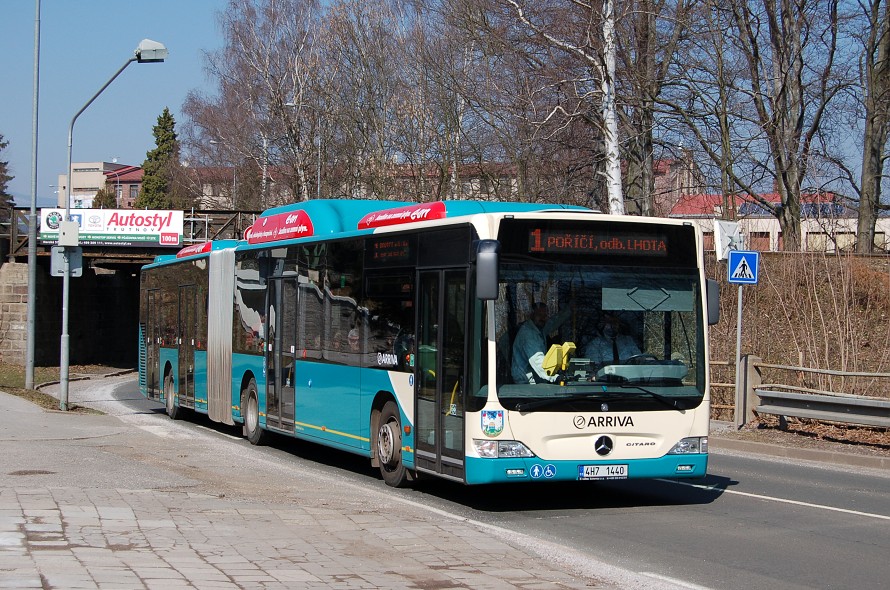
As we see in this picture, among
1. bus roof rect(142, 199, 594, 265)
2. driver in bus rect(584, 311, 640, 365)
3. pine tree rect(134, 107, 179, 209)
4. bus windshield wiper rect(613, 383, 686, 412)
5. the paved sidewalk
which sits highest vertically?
pine tree rect(134, 107, 179, 209)

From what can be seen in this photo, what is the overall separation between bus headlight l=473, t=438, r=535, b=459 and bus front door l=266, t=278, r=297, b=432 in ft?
18.5

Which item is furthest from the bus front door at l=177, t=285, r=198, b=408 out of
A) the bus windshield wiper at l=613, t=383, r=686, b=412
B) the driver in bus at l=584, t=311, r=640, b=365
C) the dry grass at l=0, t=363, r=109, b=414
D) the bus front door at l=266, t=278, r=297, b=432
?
the bus windshield wiper at l=613, t=383, r=686, b=412

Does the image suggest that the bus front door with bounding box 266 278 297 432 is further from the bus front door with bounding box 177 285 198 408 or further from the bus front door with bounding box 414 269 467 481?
the bus front door with bounding box 177 285 198 408

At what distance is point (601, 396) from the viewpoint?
10.7 meters

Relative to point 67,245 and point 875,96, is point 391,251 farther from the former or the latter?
point 875,96

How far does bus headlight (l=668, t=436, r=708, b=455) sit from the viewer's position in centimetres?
1106

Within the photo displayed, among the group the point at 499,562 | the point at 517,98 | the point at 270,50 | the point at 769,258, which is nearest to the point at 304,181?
the point at 270,50

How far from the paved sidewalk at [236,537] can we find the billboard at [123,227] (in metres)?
30.1

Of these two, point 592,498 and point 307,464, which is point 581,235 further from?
point 307,464

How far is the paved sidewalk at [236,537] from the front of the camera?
7.19m

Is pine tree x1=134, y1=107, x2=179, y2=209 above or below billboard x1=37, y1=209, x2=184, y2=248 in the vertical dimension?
above

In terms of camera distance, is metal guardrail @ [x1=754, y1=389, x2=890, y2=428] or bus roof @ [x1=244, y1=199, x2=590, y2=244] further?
metal guardrail @ [x1=754, y1=389, x2=890, y2=428]

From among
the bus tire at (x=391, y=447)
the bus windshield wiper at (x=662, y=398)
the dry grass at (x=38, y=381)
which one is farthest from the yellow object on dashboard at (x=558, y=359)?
the dry grass at (x=38, y=381)

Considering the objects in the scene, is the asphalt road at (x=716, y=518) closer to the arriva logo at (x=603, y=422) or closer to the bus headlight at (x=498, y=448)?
the bus headlight at (x=498, y=448)
